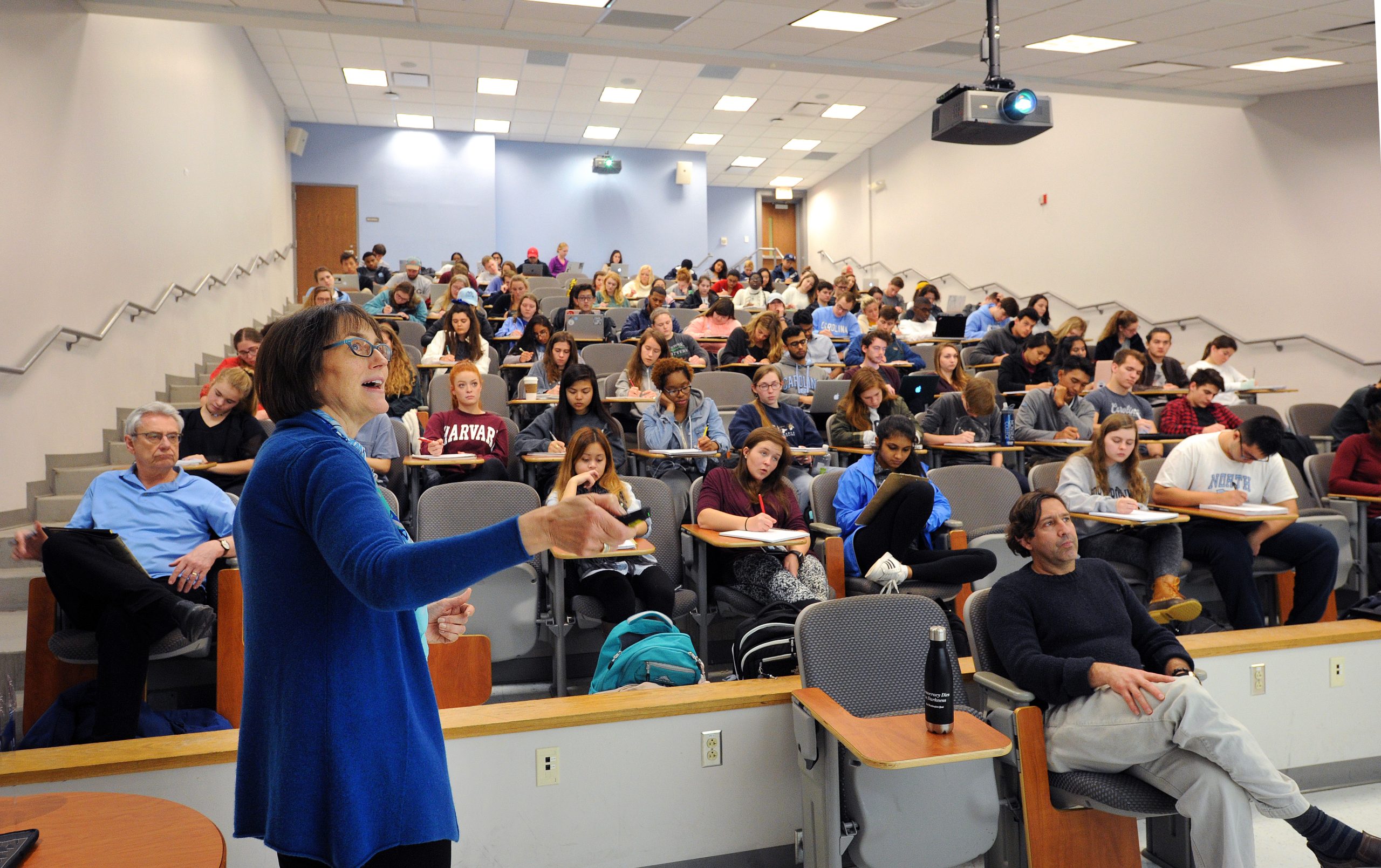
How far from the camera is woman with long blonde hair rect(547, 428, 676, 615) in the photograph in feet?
12.0

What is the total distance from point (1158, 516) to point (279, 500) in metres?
3.79

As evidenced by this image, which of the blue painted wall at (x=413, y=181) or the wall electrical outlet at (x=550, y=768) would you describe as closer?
the wall electrical outlet at (x=550, y=768)

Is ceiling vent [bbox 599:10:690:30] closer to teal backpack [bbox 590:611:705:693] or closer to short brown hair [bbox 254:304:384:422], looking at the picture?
teal backpack [bbox 590:611:705:693]

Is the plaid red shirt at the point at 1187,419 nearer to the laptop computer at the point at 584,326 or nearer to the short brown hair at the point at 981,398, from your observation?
the short brown hair at the point at 981,398

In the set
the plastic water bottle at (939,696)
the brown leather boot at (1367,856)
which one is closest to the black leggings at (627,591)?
the plastic water bottle at (939,696)

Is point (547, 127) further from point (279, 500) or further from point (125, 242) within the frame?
point (279, 500)

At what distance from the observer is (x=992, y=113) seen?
586 cm

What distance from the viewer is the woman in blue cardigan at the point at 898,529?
389 cm

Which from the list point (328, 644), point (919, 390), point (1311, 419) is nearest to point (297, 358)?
point (328, 644)

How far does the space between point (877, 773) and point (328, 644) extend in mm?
1638

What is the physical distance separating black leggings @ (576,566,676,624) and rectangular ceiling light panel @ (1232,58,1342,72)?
270 inches

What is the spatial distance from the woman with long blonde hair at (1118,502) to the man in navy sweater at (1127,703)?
1.40 metres

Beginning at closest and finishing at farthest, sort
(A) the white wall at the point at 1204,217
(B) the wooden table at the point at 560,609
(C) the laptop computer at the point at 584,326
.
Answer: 1. (B) the wooden table at the point at 560,609
2. (A) the white wall at the point at 1204,217
3. (C) the laptop computer at the point at 584,326

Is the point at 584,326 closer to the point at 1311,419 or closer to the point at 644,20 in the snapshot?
the point at 644,20
